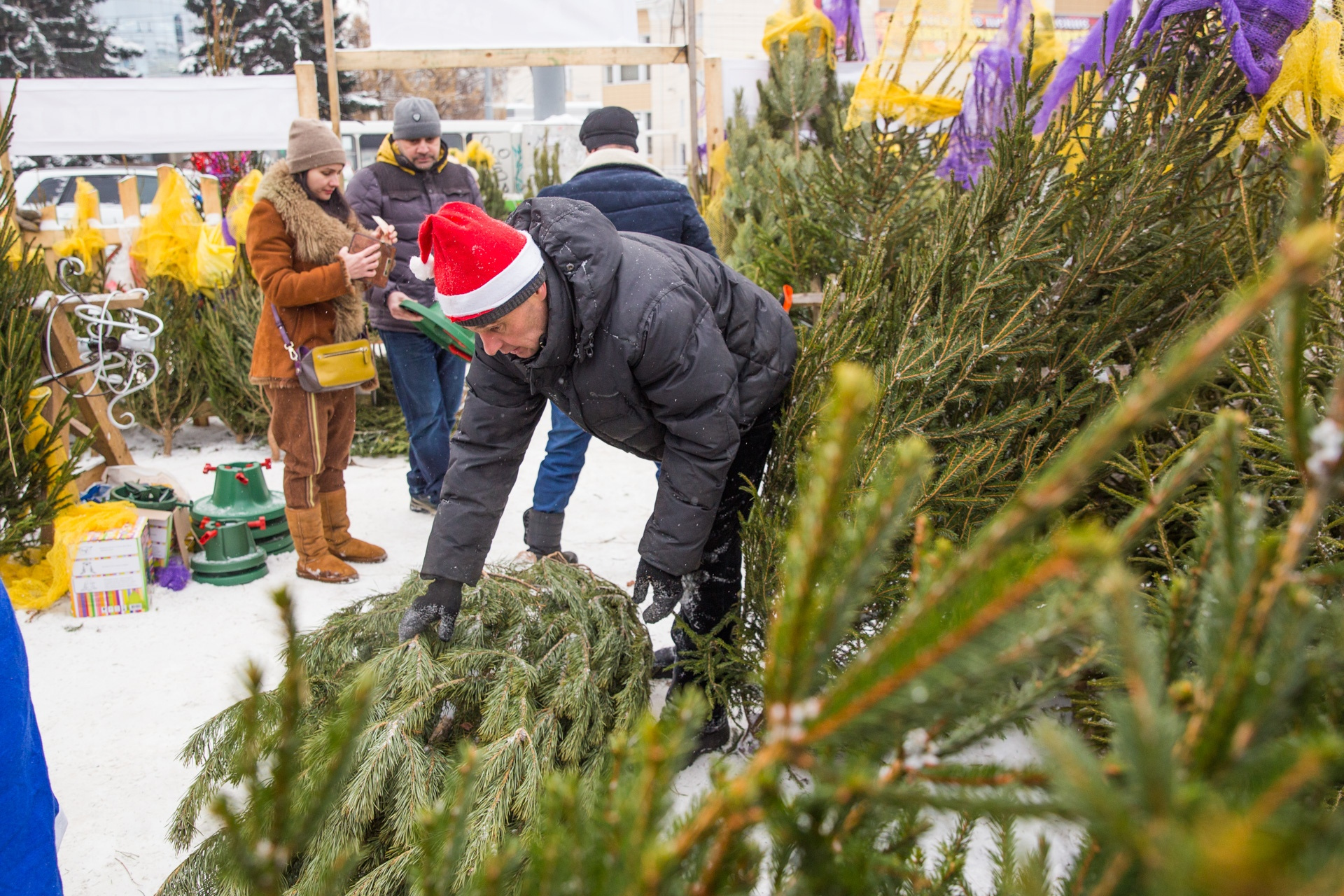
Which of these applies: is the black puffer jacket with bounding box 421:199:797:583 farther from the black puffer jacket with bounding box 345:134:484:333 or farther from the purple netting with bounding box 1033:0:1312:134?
A: the black puffer jacket with bounding box 345:134:484:333

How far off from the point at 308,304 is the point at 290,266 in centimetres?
19

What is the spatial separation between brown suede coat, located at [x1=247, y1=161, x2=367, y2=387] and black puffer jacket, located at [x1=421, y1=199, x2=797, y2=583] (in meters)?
1.66

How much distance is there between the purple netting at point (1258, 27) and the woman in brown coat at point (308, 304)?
126 inches

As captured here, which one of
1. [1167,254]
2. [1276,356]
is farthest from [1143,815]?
[1167,254]

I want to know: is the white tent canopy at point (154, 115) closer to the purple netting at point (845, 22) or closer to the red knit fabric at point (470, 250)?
the purple netting at point (845, 22)

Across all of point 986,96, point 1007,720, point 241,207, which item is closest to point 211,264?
point 241,207

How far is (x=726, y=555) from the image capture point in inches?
108

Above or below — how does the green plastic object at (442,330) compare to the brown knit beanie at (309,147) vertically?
below

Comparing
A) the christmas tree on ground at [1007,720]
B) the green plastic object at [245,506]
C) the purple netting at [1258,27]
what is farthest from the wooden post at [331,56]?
the christmas tree on ground at [1007,720]

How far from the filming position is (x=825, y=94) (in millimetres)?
6586

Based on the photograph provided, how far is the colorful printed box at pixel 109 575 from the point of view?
3605mm

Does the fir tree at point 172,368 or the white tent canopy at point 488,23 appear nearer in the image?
the fir tree at point 172,368

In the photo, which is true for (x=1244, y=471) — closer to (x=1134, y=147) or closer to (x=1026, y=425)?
(x=1026, y=425)

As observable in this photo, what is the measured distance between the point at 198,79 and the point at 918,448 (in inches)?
273
